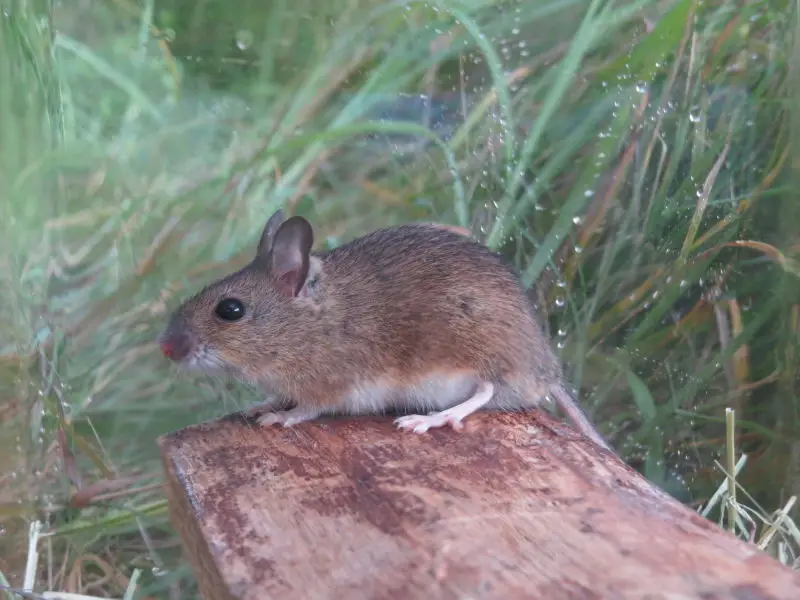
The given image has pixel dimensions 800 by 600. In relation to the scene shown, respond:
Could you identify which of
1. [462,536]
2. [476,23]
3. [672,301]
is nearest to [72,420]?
[462,536]

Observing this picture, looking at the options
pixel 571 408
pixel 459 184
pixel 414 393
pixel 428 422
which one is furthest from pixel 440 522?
pixel 459 184

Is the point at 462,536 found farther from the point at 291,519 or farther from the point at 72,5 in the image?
the point at 72,5

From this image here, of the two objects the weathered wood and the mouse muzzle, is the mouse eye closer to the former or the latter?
the mouse muzzle

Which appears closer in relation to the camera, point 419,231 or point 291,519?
point 291,519

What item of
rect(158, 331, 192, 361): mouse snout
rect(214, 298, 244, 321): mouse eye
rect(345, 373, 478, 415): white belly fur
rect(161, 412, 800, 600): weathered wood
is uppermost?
rect(214, 298, 244, 321): mouse eye

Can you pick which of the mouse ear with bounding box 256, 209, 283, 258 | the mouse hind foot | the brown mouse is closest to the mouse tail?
the brown mouse

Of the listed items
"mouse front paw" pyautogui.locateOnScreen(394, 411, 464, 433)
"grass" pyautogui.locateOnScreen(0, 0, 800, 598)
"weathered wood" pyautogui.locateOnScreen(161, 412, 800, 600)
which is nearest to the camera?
"weathered wood" pyautogui.locateOnScreen(161, 412, 800, 600)

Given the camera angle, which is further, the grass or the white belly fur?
the grass
